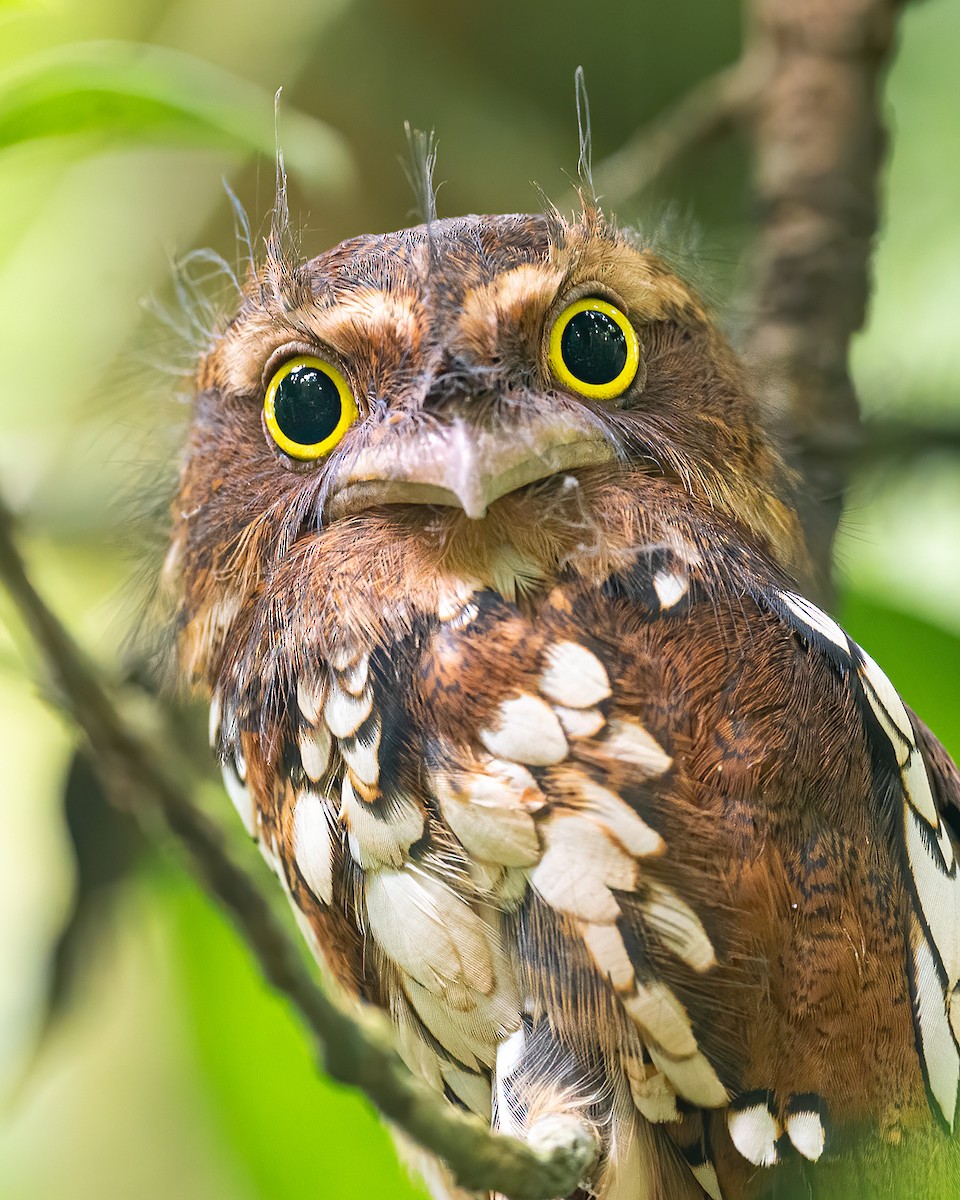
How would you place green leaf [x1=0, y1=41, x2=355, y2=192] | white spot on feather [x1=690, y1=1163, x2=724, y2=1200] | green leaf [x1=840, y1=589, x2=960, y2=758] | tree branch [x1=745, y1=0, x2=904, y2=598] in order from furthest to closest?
tree branch [x1=745, y1=0, x2=904, y2=598], green leaf [x1=840, y1=589, x2=960, y2=758], white spot on feather [x1=690, y1=1163, x2=724, y2=1200], green leaf [x1=0, y1=41, x2=355, y2=192]

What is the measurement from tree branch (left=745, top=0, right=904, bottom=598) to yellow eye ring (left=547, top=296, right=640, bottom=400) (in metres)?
0.93

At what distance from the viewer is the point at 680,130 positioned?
2.88 metres

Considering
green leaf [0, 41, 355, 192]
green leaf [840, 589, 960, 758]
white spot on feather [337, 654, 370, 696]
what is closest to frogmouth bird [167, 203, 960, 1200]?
white spot on feather [337, 654, 370, 696]

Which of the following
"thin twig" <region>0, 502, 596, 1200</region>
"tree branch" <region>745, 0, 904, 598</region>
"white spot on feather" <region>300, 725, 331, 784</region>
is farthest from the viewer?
"tree branch" <region>745, 0, 904, 598</region>

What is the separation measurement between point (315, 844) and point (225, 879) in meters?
0.79

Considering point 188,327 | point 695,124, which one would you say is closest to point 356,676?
point 188,327

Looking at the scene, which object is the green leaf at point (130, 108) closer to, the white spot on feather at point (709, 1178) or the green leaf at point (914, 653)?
the green leaf at point (914, 653)

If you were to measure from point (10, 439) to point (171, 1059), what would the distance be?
5.19 feet

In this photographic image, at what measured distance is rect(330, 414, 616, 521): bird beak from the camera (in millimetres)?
1407

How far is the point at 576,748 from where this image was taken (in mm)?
1431

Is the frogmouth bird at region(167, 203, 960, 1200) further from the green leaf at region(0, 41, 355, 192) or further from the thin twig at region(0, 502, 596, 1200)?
the thin twig at region(0, 502, 596, 1200)

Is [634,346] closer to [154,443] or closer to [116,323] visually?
[154,443]

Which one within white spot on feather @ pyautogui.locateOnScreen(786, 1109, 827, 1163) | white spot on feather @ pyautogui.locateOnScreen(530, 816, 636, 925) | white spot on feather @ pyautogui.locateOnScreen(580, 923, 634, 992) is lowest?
white spot on feather @ pyautogui.locateOnScreen(786, 1109, 827, 1163)

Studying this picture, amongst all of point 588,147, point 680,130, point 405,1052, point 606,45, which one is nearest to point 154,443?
point 588,147
